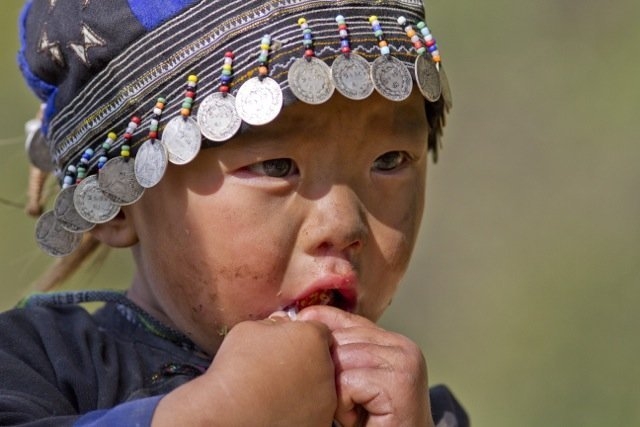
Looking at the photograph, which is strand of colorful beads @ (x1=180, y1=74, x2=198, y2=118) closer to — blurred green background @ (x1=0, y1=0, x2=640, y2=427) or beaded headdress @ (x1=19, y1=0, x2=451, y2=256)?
beaded headdress @ (x1=19, y1=0, x2=451, y2=256)

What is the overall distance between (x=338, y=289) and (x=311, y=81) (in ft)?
1.21

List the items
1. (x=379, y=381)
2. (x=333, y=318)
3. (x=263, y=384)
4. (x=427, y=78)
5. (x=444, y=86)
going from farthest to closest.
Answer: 1. (x=444, y=86)
2. (x=427, y=78)
3. (x=333, y=318)
4. (x=379, y=381)
5. (x=263, y=384)

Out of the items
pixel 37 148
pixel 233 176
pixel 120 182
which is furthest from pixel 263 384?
pixel 37 148

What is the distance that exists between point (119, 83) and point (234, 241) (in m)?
0.37

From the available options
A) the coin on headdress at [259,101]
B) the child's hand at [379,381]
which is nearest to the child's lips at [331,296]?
the child's hand at [379,381]

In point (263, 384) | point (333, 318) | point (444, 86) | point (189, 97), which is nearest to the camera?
point (263, 384)

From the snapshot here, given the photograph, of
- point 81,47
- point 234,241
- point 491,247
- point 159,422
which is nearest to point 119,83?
point 81,47

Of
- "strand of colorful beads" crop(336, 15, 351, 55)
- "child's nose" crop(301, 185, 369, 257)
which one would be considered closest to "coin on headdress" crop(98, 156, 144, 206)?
A: "child's nose" crop(301, 185, 369, 257)

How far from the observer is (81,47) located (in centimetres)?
248

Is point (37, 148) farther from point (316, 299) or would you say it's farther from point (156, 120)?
point (316, 299)

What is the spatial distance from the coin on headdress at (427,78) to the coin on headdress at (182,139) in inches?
16.8

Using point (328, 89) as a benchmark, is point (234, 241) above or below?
below

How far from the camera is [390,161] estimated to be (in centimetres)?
251

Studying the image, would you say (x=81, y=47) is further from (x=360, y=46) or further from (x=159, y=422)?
(x=159, y=422)
